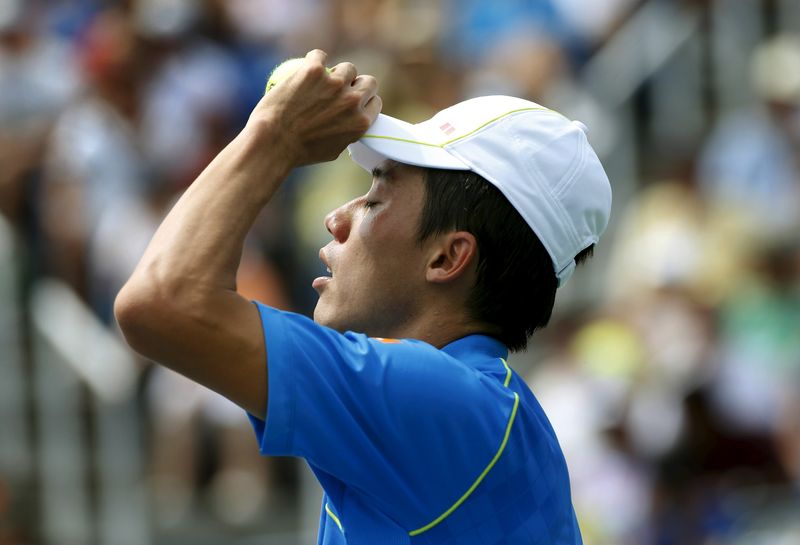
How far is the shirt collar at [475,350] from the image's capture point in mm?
2473

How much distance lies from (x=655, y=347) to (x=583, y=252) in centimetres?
445

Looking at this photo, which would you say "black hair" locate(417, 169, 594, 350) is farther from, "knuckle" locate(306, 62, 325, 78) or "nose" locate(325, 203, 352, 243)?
"knuckle" locate(306, 62, 325, 78)

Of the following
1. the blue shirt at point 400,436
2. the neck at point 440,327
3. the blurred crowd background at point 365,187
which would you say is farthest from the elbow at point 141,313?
the blurred crowd background at point 365,187

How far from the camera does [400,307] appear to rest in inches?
100

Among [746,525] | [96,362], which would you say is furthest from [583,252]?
[96,362]

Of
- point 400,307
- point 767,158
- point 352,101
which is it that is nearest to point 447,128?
point 352,101

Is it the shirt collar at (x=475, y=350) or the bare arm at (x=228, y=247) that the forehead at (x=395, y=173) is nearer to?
the bare arm at (x=228, y=247)

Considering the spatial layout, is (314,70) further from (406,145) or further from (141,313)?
(141,313)

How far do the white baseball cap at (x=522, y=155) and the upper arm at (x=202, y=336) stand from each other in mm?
463

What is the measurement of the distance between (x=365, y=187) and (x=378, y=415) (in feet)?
17.4

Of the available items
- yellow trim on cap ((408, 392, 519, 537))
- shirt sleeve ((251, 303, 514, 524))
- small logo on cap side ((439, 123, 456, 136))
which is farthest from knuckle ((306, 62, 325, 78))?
yellow trim on cap ((408, 392, 519, 537))

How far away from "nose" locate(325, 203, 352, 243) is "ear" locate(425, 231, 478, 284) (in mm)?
176

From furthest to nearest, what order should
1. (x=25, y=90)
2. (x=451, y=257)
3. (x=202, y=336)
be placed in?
1. (x=25, y=90)
2. (x=451, y=257)
3. (x=202, y=336)

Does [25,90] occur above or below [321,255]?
below
